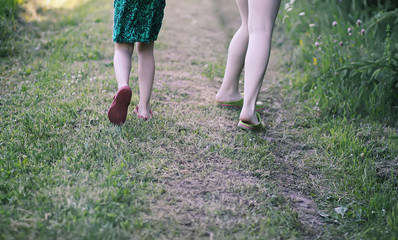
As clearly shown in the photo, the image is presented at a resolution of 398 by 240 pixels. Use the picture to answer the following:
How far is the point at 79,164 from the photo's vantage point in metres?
1.79

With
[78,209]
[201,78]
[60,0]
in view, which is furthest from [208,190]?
[60,0]

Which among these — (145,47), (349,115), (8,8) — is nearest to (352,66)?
(349,115)

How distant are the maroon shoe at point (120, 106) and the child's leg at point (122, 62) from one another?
0.16 m

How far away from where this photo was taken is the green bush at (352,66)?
2857mm

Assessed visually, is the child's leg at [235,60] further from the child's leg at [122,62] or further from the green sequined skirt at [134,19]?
the child's leg at [122,62]

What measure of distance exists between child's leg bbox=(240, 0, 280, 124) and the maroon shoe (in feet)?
2.44

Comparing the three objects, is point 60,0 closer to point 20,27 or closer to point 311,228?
point 20,27

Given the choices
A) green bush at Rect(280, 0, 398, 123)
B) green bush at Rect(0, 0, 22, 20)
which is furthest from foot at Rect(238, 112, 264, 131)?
green bush at Rect(0, 0, 22, 20)

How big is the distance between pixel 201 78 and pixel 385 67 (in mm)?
1532

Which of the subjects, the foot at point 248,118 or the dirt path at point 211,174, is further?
the foot at point 248,118

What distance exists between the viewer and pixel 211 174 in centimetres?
190

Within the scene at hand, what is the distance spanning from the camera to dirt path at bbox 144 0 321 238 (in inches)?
62.0

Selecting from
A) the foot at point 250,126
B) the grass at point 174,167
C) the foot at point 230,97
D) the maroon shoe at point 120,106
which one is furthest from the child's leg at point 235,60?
the maroon shoe at point 120,106

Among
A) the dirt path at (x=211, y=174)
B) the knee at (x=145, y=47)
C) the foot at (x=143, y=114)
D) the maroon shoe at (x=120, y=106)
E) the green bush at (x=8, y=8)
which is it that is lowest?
the dirt path at (x=211, y=174)
